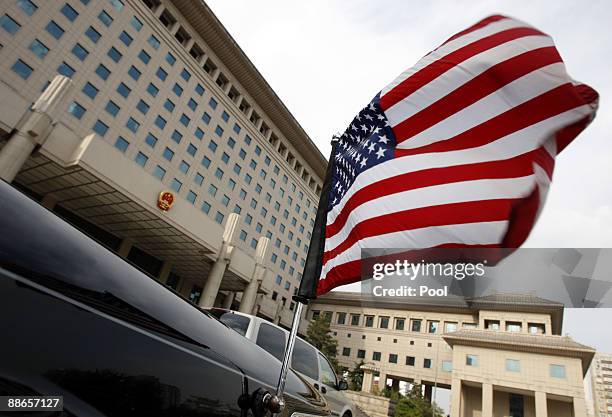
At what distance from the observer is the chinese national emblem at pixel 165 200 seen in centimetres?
2269

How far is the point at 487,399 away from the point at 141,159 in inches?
1577

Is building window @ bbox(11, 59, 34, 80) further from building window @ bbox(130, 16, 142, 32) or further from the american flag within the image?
the american flag

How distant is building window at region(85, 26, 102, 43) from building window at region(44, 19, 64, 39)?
1.98 metres

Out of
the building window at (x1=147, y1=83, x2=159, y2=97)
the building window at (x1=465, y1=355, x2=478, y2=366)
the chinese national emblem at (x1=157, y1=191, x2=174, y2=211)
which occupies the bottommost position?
the building window at (x1=465, y1=355, x2=478, y2=366)

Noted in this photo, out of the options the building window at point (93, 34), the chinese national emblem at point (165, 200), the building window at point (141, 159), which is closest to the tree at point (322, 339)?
the building window at point (141, 159)

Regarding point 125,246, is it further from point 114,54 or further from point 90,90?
point 114,54

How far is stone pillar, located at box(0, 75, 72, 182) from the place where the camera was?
17.4m

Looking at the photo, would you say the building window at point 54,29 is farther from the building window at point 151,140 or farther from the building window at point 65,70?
the building window at point 151,140

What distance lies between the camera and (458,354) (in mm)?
37625

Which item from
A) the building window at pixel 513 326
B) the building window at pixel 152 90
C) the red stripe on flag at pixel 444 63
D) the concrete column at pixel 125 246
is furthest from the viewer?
the building window at pixel 513 326

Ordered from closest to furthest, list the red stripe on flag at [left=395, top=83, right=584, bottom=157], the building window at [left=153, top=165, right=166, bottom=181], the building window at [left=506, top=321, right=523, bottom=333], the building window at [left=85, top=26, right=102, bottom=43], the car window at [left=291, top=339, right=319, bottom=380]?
the red stripe on flag at [left=395, top=83, right=584, bottom=157] < the car window at [left=291, top=339, right=319, bottom=380] < the building window at [left=85, top=26, right=102, bottom=43] < the building window at [left=153, top=165, right=166, bottom=181] < the building window at [left=506, top=321, right=523, bottom=333]

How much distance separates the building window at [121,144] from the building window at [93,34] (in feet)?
26.6

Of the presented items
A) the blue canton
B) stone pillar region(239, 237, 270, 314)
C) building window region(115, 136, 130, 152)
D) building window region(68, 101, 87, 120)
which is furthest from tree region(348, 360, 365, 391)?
the blue canton

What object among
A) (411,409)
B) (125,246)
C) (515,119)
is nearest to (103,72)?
(125,246)
